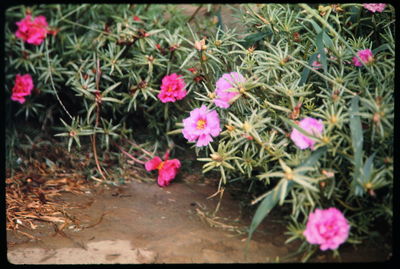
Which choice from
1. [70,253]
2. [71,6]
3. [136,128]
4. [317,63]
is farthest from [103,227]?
[71,6]

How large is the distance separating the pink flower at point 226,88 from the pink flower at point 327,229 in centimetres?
72

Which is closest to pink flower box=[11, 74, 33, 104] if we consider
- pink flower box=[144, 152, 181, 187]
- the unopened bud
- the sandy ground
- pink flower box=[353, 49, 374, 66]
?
the sandy ground

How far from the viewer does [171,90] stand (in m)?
2.81

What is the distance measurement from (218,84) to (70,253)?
1.07 meters

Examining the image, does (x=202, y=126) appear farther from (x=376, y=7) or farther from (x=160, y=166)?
(x=376, y=7)

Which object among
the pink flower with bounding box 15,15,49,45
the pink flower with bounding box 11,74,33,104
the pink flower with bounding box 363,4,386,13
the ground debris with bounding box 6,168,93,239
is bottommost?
the ground debris with bounding box 6,168,93,239

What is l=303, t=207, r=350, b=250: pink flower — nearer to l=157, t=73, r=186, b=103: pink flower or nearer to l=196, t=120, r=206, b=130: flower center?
l=196, t=120, r=206, b=130: flower center

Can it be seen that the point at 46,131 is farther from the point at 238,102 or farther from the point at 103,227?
the point at 238,102

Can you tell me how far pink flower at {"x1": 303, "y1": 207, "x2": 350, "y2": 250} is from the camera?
1756 mm

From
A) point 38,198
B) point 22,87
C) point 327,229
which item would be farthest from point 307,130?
point 22,87

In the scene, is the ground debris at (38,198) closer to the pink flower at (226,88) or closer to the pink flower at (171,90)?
the pink flower at (171,90)

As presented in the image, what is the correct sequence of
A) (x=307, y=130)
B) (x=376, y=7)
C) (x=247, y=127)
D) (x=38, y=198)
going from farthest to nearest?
(x=38, y=198)
(x=376, y=7)
(x=247, y=127)
(x=307, y=130)

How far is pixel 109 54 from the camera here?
9.61 feet

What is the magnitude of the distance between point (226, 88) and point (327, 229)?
86 centimetres
